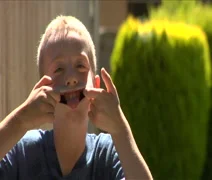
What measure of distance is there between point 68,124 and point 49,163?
141mm

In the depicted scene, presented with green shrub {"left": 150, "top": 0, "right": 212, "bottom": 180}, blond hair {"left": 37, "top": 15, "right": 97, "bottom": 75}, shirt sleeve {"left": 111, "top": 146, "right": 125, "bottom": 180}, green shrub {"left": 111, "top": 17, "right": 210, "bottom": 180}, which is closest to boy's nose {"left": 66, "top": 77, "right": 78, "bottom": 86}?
blond hair {"left": 37, "top": 15, "right": 97, "bottom": 75}

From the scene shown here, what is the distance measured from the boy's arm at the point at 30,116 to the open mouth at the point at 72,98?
3 cm

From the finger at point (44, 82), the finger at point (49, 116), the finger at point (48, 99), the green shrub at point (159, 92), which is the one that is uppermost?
the finger at point (44, 82)

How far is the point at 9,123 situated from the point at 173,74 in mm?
4415

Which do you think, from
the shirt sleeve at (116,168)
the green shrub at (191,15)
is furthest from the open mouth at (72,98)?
the green shrub at (191,15)

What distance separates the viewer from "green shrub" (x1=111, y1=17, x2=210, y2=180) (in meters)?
6.14

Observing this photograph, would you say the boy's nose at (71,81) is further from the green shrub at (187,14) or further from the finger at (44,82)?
the green shrub at (187,14)

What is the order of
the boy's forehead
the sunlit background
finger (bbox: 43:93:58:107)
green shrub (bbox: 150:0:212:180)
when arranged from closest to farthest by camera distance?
finger (bbox: 43:93:58:107)
the boy's forehead
the sunlit background
green shrub (bbox: 150:0:212:180)

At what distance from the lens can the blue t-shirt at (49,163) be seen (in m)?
1.96

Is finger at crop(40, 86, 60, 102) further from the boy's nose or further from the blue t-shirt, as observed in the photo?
the blue t-shirt

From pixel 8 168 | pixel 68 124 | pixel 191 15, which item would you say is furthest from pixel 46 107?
pixel 191 15

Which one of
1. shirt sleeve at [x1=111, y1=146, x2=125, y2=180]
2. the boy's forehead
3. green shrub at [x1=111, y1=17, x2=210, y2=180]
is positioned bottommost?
green shrub at [x1=111, y1=17, x2=210, y2=180]

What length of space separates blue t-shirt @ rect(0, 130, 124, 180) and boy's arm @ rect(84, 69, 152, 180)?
110 mm

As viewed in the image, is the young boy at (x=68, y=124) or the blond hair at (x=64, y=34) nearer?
the young boy at (x=68, y=124)
